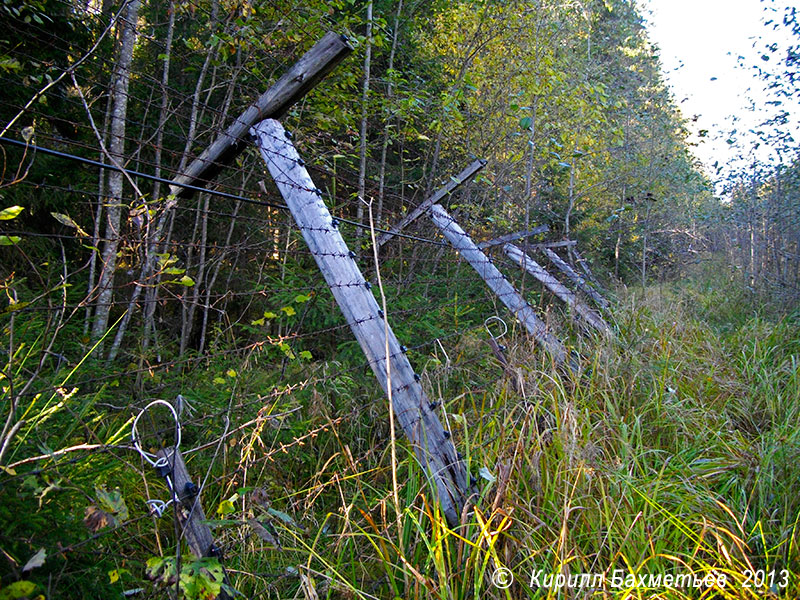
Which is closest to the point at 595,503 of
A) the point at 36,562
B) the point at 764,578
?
the point at 764,578

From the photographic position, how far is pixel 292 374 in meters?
3.55

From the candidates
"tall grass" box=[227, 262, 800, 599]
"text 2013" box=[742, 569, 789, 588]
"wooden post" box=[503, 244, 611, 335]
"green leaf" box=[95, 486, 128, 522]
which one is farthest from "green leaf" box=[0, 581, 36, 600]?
"wooden post" box=[503, 244, 611, 335]

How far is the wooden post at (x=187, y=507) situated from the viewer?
120cm

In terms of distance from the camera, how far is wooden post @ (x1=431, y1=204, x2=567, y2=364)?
321 cm

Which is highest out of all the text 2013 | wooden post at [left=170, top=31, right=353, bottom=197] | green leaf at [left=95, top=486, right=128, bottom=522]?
wooden post at [left=170, top=31, right=353, bottom=197]

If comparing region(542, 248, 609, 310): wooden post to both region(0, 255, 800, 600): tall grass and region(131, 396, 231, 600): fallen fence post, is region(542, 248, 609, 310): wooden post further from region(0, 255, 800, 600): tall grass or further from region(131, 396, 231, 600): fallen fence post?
region(131, 396, 231, 600): fallen fence post

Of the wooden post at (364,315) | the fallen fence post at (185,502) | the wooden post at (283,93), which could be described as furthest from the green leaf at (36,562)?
the wooden post at (283,93)

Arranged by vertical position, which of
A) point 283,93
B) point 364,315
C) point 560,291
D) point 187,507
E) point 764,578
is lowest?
point 764,578

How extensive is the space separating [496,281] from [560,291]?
1.12 m

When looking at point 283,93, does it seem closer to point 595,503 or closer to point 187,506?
point 187,506

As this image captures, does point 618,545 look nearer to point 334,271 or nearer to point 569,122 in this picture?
point 334,271

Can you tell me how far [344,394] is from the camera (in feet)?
10.6

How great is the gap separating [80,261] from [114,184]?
6.20 feet

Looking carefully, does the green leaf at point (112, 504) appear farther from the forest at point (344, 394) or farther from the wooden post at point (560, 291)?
the wooden post at point (560, 291)
